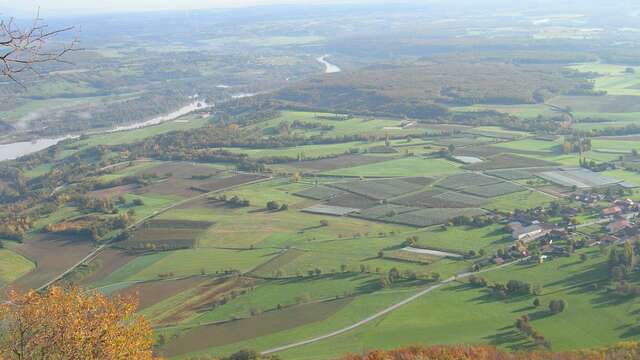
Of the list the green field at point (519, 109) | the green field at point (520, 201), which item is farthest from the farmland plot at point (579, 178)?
the green field at point (519, 109)

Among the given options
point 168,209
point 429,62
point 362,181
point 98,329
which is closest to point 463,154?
point 362,181

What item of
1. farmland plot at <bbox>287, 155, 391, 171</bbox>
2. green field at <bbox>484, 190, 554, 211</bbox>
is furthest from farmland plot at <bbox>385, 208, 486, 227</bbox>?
farmland plot at <bbox>287, 155, 391, 171</bbox>

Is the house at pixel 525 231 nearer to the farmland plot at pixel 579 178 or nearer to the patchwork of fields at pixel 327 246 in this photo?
the patchwork of fields at pixel 327 246

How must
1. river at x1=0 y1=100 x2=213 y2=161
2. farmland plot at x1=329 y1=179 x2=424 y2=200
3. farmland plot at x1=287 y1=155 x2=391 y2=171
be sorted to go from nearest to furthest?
1. farmland plot at x1=329 y1=179 x2=424 y2=200
2. farmland plot at x1=287 y1=155 x2=391 y2=171
3. river at x1=0 y1=100 x2=213 y2=161

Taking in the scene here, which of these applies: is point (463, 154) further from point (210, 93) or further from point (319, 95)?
point (210, 93)

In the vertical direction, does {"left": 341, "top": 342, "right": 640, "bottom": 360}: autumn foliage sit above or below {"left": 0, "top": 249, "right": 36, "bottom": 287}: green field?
above

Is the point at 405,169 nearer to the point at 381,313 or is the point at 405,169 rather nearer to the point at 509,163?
the point at 509,163

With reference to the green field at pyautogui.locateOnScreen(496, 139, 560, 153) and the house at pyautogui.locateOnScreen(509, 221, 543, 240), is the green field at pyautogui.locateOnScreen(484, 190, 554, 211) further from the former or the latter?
the green field at pyautogui.locateOnScreen(496, 139, 560, 153)
